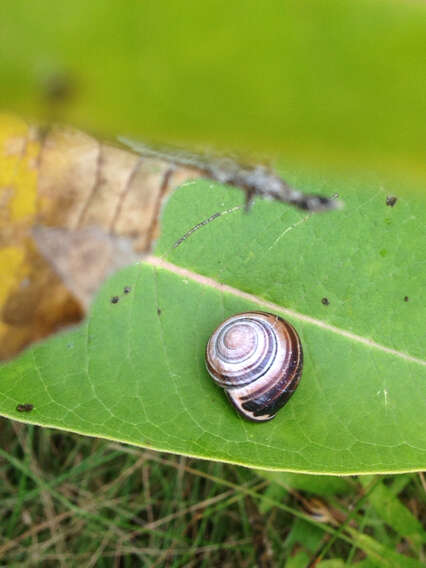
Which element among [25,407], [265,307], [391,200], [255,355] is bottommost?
[25,407]

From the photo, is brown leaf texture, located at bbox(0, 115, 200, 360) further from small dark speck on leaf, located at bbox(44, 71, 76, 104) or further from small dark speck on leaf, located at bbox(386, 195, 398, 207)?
small dark speck on leaf, located at bbox(386, 195, 398, 207)

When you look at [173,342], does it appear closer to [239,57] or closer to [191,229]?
[191,229]

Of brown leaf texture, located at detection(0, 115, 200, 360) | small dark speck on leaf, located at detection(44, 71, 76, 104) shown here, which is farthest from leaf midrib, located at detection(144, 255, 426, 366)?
small dark speck on leaf, located at detection(44, 71, 76, 104)

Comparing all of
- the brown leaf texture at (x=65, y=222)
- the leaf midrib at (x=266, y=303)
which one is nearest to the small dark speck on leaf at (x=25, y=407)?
the leaf midrib at (x=266, y=303)

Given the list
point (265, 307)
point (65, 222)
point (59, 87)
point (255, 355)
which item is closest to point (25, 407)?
point (265, 307)

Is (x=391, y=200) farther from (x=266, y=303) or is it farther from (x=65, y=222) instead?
(x=65, y=222)
